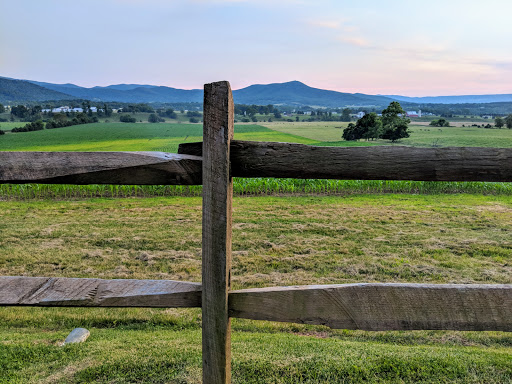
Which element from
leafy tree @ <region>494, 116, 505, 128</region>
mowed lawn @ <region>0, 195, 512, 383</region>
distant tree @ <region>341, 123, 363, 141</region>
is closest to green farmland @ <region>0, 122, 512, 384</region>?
mowed lawn @ <region>0, 195, 512, 383</region>

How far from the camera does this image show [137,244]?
6.89m

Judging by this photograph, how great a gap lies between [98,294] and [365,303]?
102 cm

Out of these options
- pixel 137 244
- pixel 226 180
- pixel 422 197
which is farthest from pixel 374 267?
pixel 422 197

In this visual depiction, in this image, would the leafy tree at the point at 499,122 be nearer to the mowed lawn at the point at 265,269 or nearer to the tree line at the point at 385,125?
the tree line at the point at 385,125

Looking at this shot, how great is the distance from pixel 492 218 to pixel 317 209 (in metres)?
4.21

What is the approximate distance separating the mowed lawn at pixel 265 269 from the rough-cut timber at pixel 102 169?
1.28m

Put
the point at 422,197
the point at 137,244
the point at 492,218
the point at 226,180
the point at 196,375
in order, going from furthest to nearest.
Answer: the point at 422,197
the point at 492,218
the point at 137,244
the point at 196,375
the point at 226,180

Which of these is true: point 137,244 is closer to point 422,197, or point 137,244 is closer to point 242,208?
point 242,208

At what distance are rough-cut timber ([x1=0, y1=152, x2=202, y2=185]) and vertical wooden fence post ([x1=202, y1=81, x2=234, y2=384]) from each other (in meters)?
0.11

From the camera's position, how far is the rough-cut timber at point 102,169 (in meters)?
1.46

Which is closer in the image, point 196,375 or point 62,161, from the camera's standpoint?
point 62,161

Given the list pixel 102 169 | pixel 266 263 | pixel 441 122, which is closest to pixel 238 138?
pixel 266 263

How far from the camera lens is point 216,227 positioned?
4.66ft

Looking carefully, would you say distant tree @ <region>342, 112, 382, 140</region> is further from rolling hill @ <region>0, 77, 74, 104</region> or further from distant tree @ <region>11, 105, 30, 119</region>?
rolling hill @ <region>0, 77, 74, 104</region>
